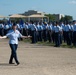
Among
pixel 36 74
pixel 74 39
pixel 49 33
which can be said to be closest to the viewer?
pixel 36 74

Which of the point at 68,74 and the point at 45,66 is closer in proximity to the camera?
the point at 68,74

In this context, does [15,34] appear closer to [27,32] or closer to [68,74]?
[68,74]

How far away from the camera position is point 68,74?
1195cm

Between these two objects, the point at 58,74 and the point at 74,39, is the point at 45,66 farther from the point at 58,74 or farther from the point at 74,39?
the point at 74,39

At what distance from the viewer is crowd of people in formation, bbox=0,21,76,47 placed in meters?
25.5

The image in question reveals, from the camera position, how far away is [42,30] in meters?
31.6

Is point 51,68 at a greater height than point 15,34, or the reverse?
point 15,34

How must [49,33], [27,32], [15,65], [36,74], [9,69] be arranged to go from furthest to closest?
[27,32], [49,33], [15,65], [9,69], [36,74]

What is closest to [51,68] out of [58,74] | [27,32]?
[58,74]

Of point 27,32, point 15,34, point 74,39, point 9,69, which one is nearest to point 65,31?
point 74,39

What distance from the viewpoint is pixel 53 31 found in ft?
92.5

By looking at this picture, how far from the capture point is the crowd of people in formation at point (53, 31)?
2548cm

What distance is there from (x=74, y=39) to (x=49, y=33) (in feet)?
15.4

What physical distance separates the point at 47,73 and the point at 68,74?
774mm
